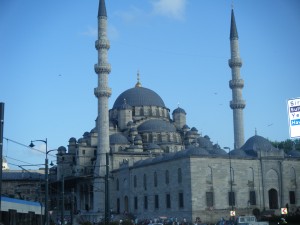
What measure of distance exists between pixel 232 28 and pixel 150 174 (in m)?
19.1

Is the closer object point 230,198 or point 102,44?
point 230,198

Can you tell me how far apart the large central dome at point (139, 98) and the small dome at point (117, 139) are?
23.7ft

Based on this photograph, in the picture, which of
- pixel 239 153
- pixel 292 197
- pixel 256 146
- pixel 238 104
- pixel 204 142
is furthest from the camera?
pixel 204 142

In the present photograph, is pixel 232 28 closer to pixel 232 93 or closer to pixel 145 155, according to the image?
pixel 232 93

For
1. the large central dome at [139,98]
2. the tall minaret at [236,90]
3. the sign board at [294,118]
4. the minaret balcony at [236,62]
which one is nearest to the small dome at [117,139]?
the large central dome at [139,98]

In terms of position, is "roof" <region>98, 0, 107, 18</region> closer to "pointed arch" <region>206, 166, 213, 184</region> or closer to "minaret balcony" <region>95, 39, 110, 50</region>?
"minaret balcony" <region>95, 39, 110, 50</region>

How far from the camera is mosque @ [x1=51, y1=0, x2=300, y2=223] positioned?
44.0m

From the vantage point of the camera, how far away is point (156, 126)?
2532 inches

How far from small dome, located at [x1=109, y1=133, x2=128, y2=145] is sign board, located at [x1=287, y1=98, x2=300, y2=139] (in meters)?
43.4

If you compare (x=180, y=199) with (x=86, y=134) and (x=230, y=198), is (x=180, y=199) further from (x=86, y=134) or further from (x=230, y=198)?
(x=86, y=134)

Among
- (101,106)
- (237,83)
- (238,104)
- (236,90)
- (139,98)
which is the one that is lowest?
(101,106)

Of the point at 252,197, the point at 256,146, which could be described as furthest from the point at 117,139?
the point at 252,197

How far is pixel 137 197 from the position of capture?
51750 mm

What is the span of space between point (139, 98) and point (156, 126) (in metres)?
6.01
